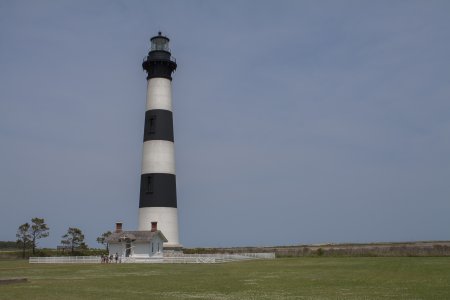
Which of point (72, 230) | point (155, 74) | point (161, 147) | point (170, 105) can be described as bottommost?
point (72, 230)

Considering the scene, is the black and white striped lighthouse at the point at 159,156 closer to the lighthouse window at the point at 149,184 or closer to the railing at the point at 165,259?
the lighthouse window at the point at 149,184

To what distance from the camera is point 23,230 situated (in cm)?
7050

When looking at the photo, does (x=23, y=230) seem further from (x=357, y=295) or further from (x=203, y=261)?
(x=357, y=295)

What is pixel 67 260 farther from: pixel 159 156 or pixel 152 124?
pixel 152 124

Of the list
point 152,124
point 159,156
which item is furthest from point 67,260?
point 152,124

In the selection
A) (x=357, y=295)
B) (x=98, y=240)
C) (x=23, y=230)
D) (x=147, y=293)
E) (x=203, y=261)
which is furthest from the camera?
(x=98, y=240)

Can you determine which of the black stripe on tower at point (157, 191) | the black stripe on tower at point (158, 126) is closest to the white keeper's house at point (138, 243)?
the black stripe on tower at point (157, 191)

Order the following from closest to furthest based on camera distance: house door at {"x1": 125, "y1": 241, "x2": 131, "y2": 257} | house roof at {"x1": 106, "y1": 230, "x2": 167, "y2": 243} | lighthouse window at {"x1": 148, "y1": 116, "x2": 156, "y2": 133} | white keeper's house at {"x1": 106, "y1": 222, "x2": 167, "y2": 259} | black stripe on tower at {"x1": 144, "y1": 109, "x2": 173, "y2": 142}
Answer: house roof at {"x1": 106, "y1": 230, "x2": 167, "y2": 243} < white keeper's house at {"x1": 106, "y1": 222, "x2": 167, "y2": 259} < house door at {"x1": 125, "y1": 241, "x2": 131, "y2": 257} < black stripe on tower at {"x1": 144, "y1": 109, "x2": 173, "y2": 142} < lighthouse window at {"x1": 148, "y1": 116, "x2": 156, "y2": 133}

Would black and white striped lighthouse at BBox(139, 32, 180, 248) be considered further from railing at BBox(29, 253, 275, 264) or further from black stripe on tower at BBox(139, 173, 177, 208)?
railing at BBox(29, 253, 275, 264)

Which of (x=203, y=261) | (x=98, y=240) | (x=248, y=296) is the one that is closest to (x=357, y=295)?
(x=248, y=296)

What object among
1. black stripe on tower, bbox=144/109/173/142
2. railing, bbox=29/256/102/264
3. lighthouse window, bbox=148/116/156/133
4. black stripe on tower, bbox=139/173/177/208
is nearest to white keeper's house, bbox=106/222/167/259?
black stripe on tower, bbox=139/173/177/208

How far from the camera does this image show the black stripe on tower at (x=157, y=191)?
50219 mm

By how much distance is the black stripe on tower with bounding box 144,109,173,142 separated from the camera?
51719 millimetres

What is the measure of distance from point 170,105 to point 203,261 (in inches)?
695
